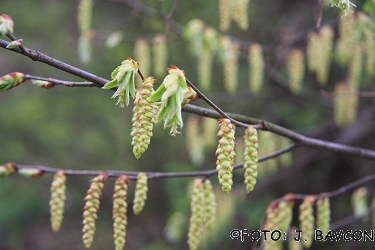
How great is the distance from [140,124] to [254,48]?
2157 mm

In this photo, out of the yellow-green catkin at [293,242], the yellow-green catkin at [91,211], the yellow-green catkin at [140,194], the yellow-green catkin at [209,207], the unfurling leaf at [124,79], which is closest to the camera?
the unfurling leaf at [124,79]

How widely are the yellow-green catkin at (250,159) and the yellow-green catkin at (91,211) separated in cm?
57

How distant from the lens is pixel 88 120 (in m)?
6.58

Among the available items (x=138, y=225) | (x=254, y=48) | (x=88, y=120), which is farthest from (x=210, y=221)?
(x=138, y=225)

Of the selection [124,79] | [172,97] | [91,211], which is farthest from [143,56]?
[172,97]

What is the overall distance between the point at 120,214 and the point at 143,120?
0.52 m

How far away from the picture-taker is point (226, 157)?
3.59 ft

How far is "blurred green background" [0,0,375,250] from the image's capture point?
4.63m

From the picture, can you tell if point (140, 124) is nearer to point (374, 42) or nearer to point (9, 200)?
point (374, 42)

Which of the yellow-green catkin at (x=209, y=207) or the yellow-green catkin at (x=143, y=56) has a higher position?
the yellow-green catkin at (x=143, y=56)

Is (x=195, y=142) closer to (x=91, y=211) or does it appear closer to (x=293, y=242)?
(x=293, y=242)

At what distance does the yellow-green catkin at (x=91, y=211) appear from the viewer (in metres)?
1.37

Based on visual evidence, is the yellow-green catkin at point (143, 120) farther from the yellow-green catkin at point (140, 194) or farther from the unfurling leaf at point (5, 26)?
the yellow-green catkin at point (140, 194)

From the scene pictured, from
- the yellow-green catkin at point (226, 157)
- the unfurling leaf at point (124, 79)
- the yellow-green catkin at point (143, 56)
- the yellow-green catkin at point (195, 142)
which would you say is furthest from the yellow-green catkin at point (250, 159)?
the yellow-green catkin at point (195, 142)
